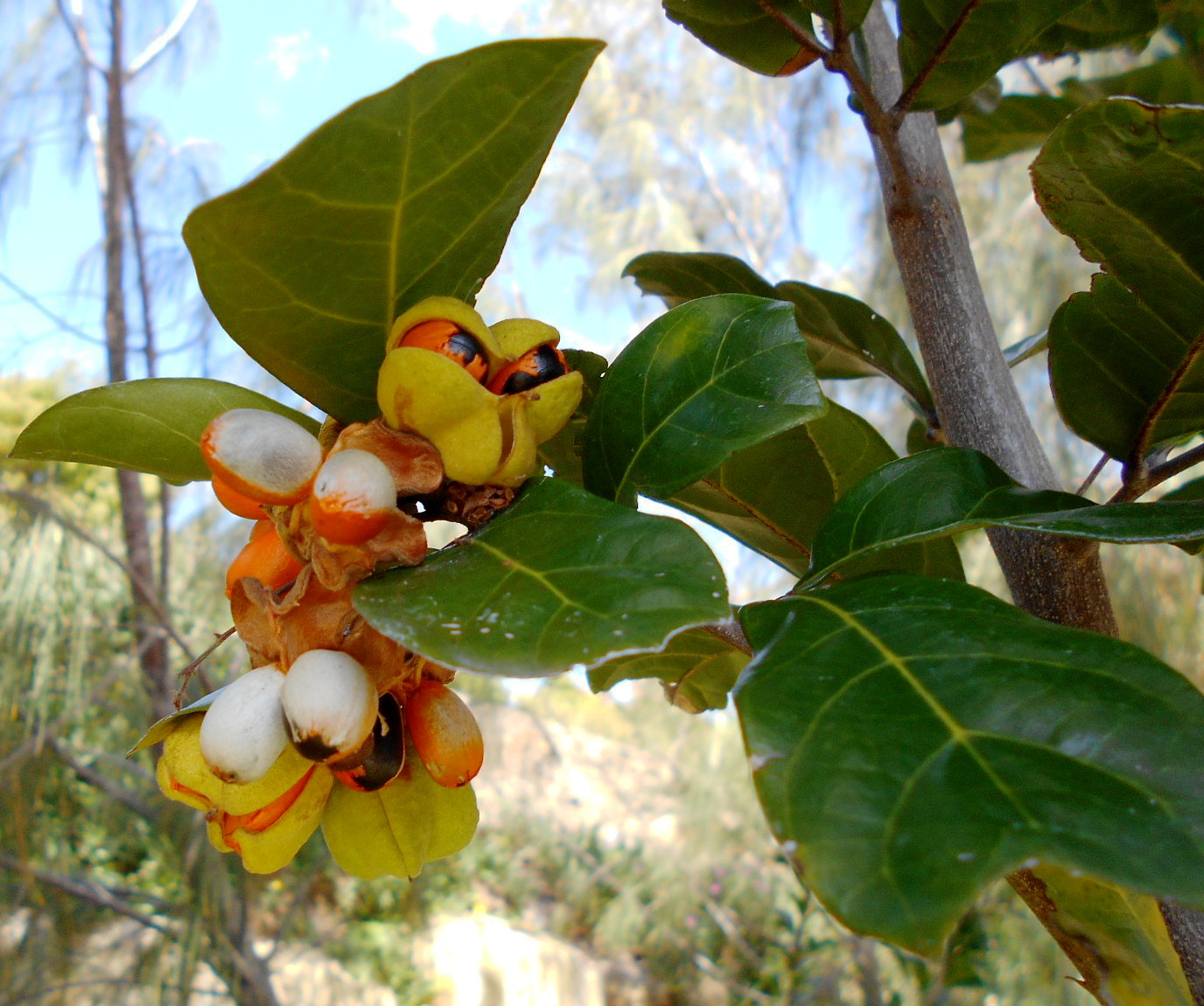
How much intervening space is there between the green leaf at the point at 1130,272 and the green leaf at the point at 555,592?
20 centimetres

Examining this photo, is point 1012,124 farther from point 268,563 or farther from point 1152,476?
point 268,563

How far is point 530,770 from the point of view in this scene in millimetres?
5785

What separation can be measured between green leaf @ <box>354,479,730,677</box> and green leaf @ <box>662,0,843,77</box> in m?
0.27

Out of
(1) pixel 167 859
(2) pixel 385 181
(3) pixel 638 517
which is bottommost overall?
(1) pixel 167 859

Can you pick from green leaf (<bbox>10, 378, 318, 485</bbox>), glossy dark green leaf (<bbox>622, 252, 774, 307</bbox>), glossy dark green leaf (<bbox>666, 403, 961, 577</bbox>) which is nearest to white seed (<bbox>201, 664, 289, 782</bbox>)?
green leaf (<bbox>10, 378, 318, 485</bbox>)

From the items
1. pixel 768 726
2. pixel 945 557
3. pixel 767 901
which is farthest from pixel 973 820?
pixel 767 901

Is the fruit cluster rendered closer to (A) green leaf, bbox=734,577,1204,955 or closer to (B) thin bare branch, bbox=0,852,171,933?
(A) green leaf, bbox=734,577,1204,955

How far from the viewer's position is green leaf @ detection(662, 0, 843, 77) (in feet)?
1.40

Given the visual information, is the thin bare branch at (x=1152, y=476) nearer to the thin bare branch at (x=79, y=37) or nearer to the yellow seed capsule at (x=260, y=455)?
the yellow seed capsule at (x=260, y=455)

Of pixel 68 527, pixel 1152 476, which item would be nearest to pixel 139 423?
pixel 1152 476

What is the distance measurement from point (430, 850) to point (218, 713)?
4.2 inches

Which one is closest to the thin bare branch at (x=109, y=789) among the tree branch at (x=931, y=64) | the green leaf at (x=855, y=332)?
the green leaf at (x=855, y=332)

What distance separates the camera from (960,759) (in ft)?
0.70

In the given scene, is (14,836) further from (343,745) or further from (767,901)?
(767,901)
